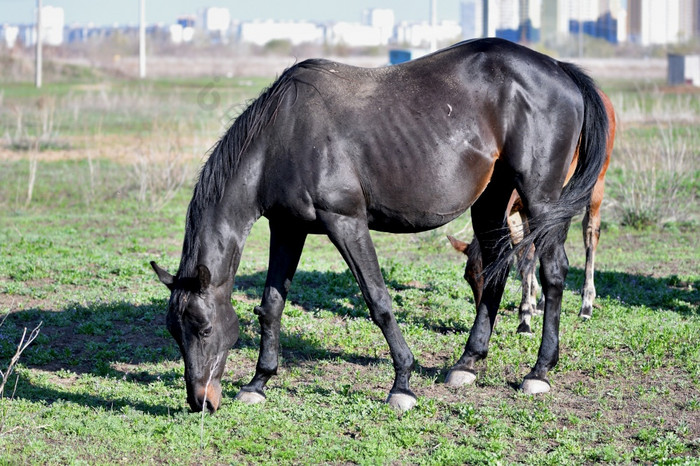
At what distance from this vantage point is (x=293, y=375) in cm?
593

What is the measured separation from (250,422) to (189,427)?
0.37 m

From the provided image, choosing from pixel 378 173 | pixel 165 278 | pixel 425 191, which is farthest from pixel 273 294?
pixel 425 191

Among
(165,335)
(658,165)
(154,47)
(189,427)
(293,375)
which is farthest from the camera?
(154,47)

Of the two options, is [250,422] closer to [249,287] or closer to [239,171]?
[239,171]

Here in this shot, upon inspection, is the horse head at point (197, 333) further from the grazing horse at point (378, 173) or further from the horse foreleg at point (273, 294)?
the horse foreleg at point (273, 294)

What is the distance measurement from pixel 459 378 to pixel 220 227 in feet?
6.45

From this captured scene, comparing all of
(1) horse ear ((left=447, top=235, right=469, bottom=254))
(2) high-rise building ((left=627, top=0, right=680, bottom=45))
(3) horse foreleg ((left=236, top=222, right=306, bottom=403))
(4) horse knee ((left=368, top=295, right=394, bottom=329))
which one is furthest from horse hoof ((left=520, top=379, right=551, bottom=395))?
(2) high-rise building ((left=627, top=0, right=680, bottom=45))

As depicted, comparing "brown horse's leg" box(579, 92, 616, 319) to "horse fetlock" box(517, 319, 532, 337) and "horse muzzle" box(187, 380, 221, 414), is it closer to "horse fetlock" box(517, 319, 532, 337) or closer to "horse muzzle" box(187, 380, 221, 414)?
"horse fetlock" box(517, 319, 532, 337)

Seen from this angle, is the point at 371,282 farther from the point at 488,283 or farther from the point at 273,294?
the point at 488,283

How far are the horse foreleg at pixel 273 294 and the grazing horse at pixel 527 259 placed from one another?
1.44m

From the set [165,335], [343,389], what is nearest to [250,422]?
[343,389]

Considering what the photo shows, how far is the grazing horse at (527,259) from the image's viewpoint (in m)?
6.42

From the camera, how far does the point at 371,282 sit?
205 inches

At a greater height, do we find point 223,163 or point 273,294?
point 223,163
